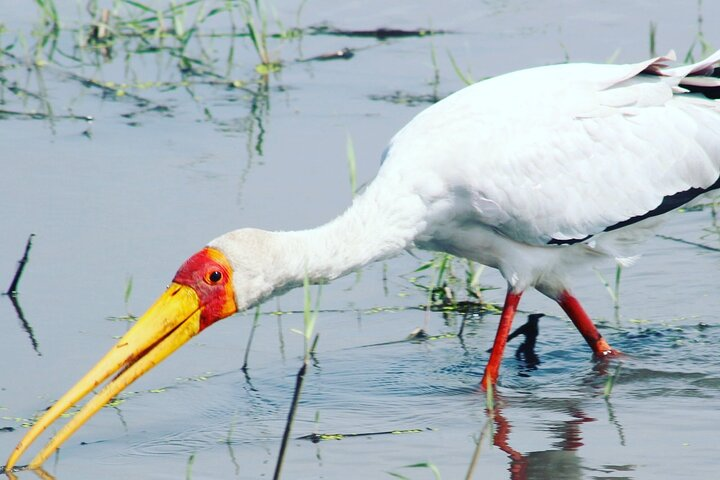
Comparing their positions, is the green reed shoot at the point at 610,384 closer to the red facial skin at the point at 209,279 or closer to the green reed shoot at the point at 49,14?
the red facial skin at the point at 209,279

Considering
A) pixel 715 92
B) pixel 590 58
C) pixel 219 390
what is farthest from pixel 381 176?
pixel 590 58

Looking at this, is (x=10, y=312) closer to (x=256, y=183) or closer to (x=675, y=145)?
(x=256, y=183)

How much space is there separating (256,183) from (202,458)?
318cm

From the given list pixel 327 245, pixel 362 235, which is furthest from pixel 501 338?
pixel 327 245

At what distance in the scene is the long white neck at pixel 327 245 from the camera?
590cm

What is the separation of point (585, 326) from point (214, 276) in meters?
2.06

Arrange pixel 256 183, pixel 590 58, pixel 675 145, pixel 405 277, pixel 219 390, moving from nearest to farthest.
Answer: pixel 219 390
pixel 675 145
pixel 405 277
pixel 256 183
pixel 590 58

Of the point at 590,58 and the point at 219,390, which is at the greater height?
the point at 590,58

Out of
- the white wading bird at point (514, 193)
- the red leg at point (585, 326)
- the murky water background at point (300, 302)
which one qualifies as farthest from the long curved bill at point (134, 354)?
the red leg at point (585, 326)

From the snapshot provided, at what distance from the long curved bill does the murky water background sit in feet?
0.55

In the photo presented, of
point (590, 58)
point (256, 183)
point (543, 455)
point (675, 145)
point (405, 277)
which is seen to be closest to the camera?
point (543, 455)

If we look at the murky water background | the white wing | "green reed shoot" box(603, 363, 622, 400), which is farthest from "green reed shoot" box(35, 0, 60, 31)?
"green reed shoot" box(603, 363, 622, 400)

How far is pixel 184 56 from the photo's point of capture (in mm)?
10789

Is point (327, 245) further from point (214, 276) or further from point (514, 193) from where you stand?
point (514, 193)
